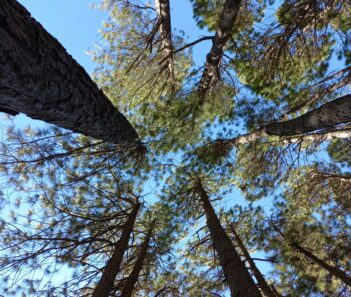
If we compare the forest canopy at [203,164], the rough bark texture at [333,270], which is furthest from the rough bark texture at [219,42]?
the rough bark texture at [333,270]

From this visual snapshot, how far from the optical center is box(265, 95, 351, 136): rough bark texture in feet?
10.9

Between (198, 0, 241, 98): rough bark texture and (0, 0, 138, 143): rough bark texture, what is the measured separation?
2.78 metres

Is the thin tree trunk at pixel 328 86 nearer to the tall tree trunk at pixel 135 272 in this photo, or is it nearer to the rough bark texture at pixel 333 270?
the rough bark texture at pixel 333 270

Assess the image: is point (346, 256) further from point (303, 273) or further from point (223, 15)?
point (223, 15)

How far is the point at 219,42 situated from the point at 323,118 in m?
2.75

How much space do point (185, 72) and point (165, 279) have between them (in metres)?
5.52

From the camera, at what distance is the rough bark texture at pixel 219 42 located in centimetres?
473

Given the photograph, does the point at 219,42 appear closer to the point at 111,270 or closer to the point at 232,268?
the point at 232,268

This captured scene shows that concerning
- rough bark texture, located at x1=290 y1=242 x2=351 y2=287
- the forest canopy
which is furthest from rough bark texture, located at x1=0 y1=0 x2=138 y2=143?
rough bark texture, located at x1=290 y1=242 x2=351 y2=287

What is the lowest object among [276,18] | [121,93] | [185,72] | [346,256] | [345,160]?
[346,256]

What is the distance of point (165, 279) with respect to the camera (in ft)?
23.1

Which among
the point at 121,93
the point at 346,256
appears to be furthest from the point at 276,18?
the point at 346,256

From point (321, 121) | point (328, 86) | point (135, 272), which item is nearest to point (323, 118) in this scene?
point (321, 121)

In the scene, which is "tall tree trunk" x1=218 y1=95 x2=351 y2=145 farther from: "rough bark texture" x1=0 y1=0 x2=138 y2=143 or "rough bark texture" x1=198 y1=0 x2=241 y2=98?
"rough bark texture" x1=0 y1=0 x2=138 y2=143
